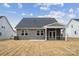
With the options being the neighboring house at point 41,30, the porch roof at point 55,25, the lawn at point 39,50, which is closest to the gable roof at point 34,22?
the neighboring house at point 41,30

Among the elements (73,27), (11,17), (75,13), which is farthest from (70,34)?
(11,17)

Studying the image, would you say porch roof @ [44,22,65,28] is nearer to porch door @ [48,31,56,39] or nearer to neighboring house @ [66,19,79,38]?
porch door @ [48,31,56,39]

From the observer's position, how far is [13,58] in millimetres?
7121

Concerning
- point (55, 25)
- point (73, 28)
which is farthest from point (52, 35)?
point (73, 28)

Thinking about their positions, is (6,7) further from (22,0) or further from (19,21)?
(22,0)

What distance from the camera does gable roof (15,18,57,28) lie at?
18984 mm

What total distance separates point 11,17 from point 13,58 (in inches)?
404

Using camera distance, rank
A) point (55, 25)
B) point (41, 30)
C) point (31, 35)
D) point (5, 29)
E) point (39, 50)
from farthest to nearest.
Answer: point (5, 29) < point (41, 30) < point (31, 35) < point (55, 25) < point (39, 50)

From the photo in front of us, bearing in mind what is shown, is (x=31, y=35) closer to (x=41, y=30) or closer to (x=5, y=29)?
(x=41, y=30)

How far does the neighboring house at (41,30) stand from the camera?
18344 millimetres

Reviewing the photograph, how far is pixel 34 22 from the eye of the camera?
19.4 m

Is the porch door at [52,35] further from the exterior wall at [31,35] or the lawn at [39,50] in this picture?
the lawn at [39,50]

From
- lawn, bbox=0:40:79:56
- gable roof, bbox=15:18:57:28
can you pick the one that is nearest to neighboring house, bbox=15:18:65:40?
gable roof, bbox=15:18:57:28

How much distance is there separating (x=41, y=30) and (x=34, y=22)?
1.10m
